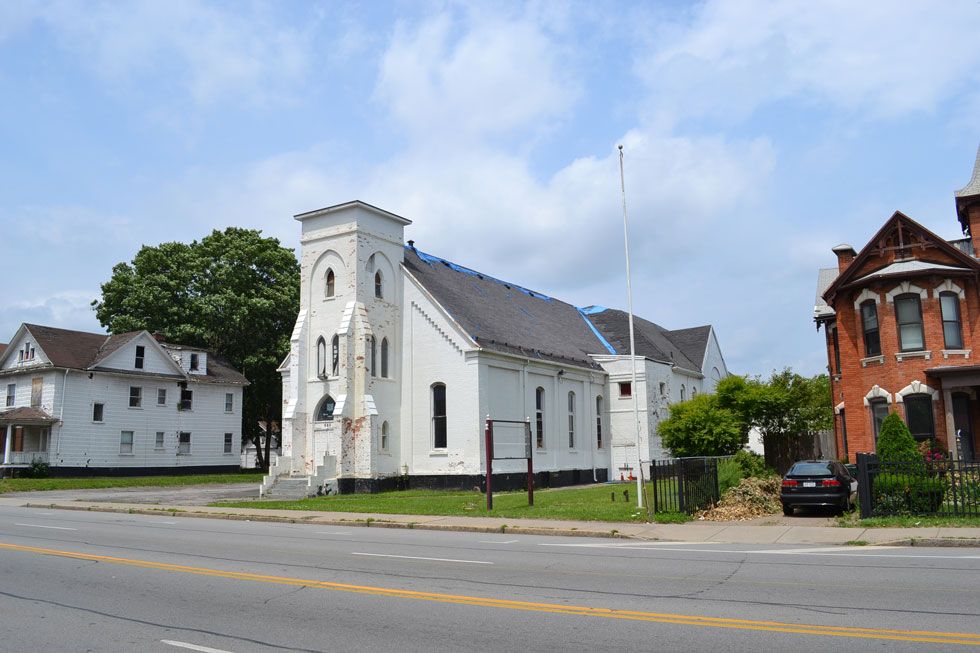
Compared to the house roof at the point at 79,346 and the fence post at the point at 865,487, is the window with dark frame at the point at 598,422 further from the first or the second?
the house roof at the point at 79,346

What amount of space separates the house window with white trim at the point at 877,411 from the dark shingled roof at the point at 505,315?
15.0m

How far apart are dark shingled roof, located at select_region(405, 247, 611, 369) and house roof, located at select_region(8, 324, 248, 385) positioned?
21779 mm

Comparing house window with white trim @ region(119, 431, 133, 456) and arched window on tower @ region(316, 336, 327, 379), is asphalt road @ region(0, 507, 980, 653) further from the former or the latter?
house window with white trim @ region(119, 431, 133, 456)

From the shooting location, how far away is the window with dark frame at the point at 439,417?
3434 centimetres

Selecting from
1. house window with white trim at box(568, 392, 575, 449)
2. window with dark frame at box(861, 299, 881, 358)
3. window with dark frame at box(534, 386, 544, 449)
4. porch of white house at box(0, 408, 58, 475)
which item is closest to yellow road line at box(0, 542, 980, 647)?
window with dark frame at box(861, 299, 881, 358)

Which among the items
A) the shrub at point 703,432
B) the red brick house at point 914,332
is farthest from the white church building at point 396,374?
the red brick house at point 914,332

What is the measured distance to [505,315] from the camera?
135 ft

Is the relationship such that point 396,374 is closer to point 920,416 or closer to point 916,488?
point 920,416

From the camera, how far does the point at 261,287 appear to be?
56.6 metres

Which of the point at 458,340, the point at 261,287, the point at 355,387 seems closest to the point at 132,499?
the point at 355,387

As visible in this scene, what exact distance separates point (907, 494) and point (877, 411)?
11.5m

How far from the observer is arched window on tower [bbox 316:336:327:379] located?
3425cm

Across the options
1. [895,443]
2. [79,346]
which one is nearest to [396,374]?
[895,443]

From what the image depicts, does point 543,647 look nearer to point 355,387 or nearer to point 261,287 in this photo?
point 355,387
